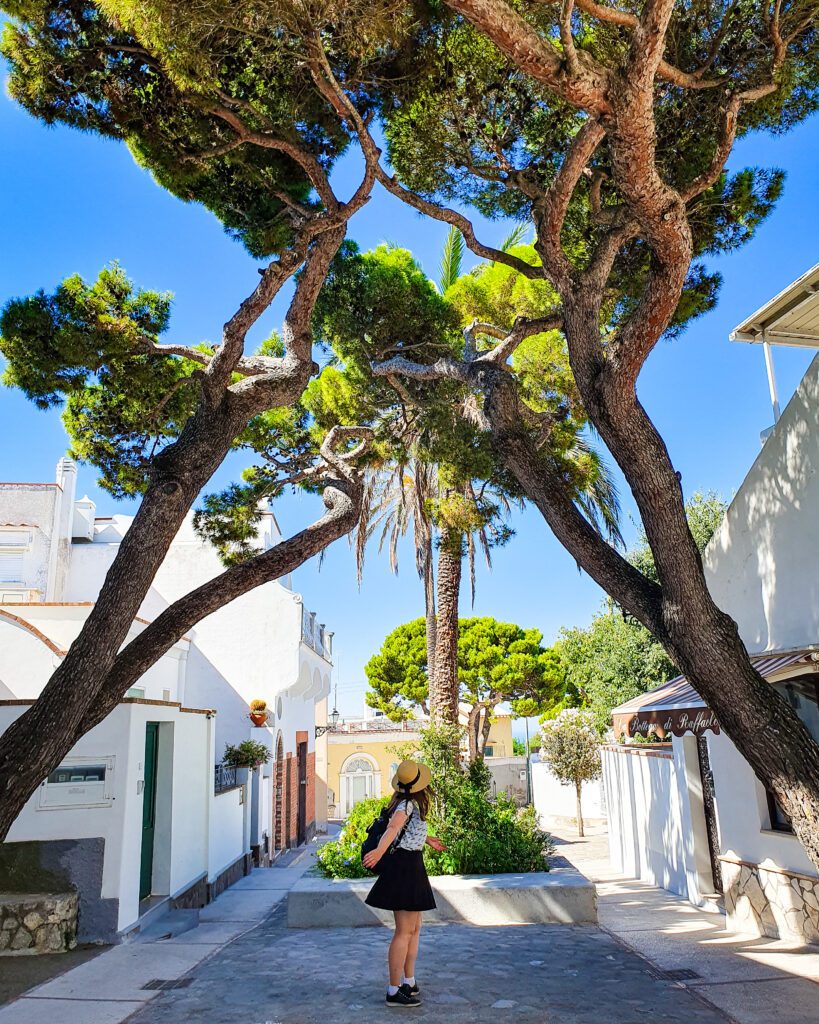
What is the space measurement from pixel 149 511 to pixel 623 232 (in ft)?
15.5

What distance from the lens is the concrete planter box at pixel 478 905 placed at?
344 inches

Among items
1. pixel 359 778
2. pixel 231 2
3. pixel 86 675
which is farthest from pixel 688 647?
pixel 359 778

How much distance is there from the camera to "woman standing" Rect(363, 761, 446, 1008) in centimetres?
563

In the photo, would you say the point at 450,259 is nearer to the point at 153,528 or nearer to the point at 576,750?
the point at 153,528

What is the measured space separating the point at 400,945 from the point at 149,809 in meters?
5.12

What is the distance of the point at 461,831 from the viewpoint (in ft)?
33.9

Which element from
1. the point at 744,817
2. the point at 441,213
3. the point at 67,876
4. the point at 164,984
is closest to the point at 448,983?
the point at 164,984

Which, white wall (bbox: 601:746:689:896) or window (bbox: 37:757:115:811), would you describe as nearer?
window (bbox: 37:757:115:811)

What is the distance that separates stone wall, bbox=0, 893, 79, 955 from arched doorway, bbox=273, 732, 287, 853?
11.3 metres

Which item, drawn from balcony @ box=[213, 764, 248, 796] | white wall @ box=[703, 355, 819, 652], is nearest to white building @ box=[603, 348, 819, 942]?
white wall @ box=[703, 355, 819, 652]

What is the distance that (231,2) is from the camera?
619cm

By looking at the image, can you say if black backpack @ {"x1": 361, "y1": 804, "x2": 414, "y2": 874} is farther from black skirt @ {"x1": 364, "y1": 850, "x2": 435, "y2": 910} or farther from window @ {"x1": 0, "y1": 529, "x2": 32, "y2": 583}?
window @ {"x1": 0, "y1": 529, "x2": 32, "y2": 583}

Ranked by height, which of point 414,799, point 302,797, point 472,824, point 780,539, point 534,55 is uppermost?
point 534,55

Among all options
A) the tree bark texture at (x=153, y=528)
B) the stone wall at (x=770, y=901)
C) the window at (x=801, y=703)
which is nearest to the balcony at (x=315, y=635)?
the stone wall at (x=770, y=901)
